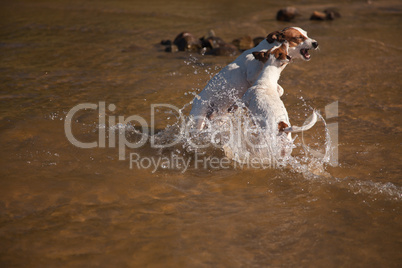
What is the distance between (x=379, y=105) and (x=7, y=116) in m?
5.03

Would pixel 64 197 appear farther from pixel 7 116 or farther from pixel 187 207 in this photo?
pixel 7 116

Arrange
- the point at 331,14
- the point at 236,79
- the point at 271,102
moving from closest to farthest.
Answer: the point at 271,102
the point at 236,79
the point at 331,14

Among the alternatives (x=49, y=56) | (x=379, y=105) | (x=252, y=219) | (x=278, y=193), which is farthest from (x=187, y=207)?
(x=49, y=56)

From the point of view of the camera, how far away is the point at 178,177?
14.5 feet

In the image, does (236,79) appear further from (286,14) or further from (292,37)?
(286,14)

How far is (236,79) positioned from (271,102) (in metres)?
0.74

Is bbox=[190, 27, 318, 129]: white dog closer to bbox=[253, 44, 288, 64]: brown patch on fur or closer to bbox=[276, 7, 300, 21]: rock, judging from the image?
bbox=[253, 44, 288, 64]: brown patch on fur

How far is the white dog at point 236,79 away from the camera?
4.66m

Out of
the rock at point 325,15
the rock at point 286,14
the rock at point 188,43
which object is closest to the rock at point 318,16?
the rock at point 325,15

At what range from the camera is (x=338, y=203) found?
3986 mm

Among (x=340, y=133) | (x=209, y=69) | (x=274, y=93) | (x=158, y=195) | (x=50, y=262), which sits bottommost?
(x=50, y=262)

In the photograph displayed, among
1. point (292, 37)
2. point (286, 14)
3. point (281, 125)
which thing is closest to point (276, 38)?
point (292, 37)

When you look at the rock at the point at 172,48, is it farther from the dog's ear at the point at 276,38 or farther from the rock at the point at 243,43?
the dog's ear at the point at 276,38

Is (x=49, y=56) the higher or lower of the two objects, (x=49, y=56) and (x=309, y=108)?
the higher
